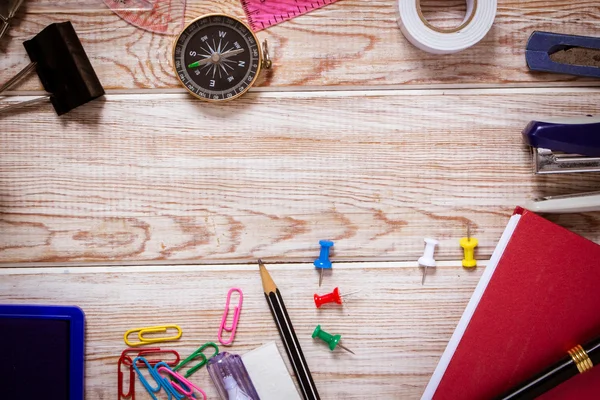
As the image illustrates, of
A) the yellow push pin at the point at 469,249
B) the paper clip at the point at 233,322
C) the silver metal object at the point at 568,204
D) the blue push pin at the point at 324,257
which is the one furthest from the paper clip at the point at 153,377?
the silver metal object at the point at 568,204

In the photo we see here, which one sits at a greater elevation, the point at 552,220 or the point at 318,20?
the point at 318,20

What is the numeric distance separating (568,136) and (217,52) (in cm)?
60

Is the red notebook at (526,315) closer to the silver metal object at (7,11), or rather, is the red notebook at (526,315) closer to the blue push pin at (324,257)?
the blue push pin at (324,257)

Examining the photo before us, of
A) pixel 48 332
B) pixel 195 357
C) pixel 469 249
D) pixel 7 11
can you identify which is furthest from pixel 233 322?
pixel 7 11

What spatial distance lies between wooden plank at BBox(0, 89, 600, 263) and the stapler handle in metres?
0.07

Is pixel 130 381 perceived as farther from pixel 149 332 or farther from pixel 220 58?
pixel 220 58

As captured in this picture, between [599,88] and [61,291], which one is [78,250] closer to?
[61,291]

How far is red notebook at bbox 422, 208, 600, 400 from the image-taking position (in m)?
0.95

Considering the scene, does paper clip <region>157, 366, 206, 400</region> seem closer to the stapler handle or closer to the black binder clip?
the black binder clip

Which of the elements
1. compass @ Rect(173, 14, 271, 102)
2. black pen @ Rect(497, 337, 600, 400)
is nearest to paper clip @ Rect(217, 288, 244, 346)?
compass @ Rect(173, 14, 271, 102)

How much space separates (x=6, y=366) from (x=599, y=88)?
3.75 ft

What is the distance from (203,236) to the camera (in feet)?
3.25

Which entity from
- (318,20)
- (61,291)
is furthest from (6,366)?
(318,20)

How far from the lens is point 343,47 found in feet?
3.24
